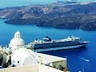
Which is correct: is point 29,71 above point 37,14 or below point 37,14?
below

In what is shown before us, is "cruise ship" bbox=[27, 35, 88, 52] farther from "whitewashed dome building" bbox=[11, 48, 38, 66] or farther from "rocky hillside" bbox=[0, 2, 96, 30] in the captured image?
"rocky hillside" bbox=[0, 2, 96, 30]

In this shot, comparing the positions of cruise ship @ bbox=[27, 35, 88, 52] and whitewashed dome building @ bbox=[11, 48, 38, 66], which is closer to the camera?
whitewashed dome building @ bbox=[11, 48, 38, 66]

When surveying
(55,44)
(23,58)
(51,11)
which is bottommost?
(55,44)

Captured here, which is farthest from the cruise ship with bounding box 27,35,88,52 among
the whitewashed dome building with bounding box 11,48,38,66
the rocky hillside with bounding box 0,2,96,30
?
the rocky hillside with bounding box 0,2,96,30

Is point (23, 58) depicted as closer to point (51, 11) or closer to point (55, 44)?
point (55, 44)

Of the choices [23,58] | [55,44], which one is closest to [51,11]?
[55,44]

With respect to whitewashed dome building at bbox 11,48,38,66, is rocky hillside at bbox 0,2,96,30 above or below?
above

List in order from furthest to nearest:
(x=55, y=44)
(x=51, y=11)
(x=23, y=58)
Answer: (x=51, y=11) < (x=55, y=44) < (x=23, y=58)

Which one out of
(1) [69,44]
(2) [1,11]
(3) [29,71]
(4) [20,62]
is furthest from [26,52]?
(2) [1,11]

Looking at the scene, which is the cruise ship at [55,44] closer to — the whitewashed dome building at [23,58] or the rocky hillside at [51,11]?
the whitewashed dome building at [23,58]

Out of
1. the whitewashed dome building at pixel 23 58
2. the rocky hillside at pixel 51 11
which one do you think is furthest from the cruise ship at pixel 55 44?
the rocky hillside at pixel 51 11

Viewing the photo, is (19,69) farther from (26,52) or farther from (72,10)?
(72,10)
